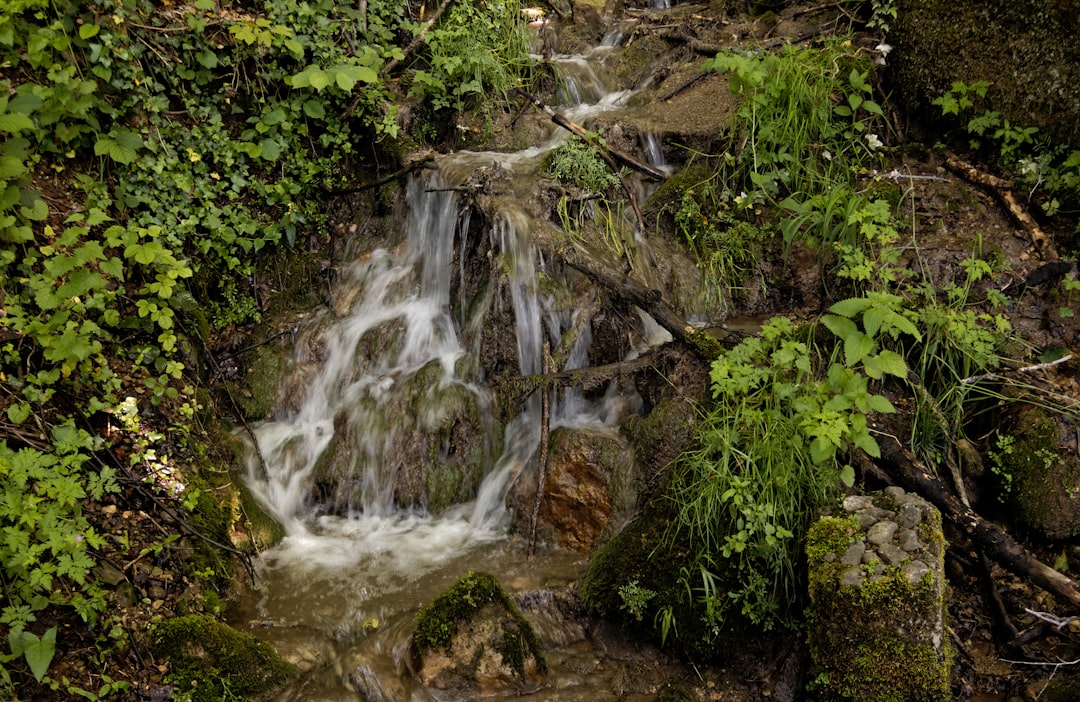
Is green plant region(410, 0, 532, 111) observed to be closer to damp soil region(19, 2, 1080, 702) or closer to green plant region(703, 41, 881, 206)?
green plant region(703, 41, 881, 206)

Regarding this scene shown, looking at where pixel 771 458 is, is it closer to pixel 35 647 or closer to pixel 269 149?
pixel 35 647

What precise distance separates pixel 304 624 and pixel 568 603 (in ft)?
5.42

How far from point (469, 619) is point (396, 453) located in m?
1.78

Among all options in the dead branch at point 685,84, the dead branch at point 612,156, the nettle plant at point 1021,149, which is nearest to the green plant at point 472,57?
the dead branch at point 612,156

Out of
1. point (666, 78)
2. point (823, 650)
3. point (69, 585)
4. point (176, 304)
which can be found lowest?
point (823, 650)

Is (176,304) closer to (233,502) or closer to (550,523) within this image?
(233,502)

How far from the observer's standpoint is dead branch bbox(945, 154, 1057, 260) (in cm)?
451

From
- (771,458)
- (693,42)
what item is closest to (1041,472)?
(771,458)

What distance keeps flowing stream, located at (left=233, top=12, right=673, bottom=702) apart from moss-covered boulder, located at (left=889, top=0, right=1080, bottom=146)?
2.31 meters

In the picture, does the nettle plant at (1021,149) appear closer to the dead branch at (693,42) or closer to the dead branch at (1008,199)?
the dead branch at (1008,199)

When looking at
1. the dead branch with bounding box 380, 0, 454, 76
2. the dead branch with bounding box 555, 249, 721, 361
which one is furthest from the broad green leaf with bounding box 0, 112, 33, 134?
the dead branch with bounding box 555, 249, 721, 361

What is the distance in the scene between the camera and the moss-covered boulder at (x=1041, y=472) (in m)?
3.55

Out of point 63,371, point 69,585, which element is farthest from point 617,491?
point 63,371

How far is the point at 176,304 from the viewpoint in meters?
4.80
